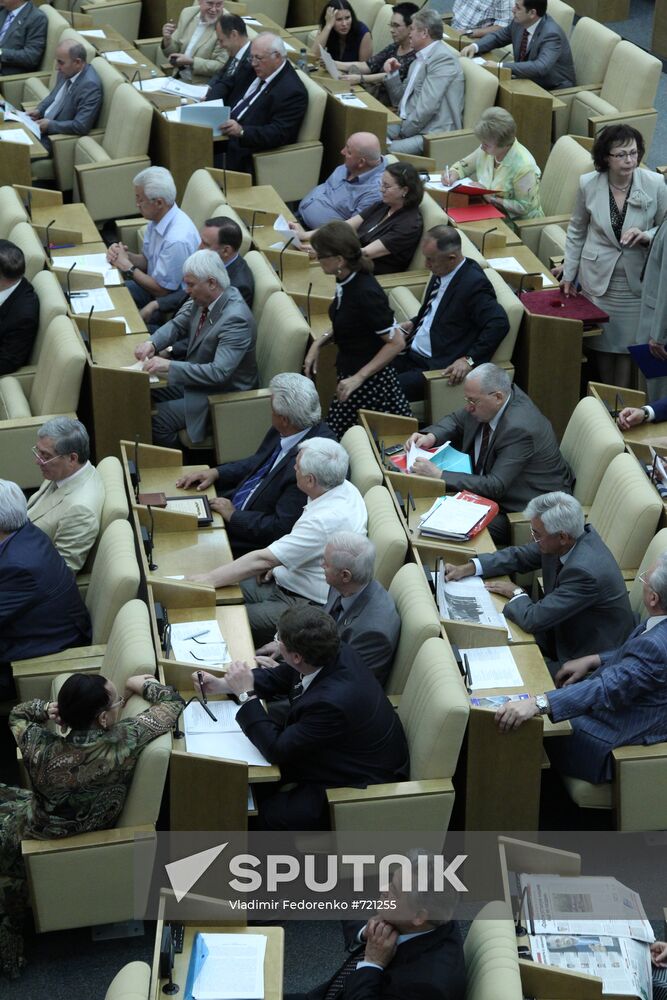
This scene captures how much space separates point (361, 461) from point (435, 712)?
143 centimetres

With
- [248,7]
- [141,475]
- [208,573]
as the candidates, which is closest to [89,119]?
[248,7]

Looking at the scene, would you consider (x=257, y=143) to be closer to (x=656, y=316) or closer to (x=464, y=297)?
(x=464, y=297)

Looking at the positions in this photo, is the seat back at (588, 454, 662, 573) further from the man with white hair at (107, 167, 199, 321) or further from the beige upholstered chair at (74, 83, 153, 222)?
the beige upholstered chair at (74, 83, 153, 222)

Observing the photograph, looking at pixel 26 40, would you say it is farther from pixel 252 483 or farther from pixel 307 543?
pixel 307 543

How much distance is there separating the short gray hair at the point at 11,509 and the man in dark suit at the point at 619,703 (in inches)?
67.3

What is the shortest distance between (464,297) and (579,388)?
770mm

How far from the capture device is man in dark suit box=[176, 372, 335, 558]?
196 inches

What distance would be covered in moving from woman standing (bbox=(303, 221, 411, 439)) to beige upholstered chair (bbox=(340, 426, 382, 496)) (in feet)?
1.27

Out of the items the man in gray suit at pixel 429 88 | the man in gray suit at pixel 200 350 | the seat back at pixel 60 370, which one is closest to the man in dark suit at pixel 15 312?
the seat back at pixel 60 370

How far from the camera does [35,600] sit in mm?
4402

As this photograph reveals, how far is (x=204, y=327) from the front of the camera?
230 inches

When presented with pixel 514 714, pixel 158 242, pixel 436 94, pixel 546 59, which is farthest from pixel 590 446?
pixel 546 59

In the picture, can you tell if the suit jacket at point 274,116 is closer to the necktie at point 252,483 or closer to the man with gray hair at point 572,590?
the necktie at point 252,483

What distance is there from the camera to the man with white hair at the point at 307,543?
4590mm
